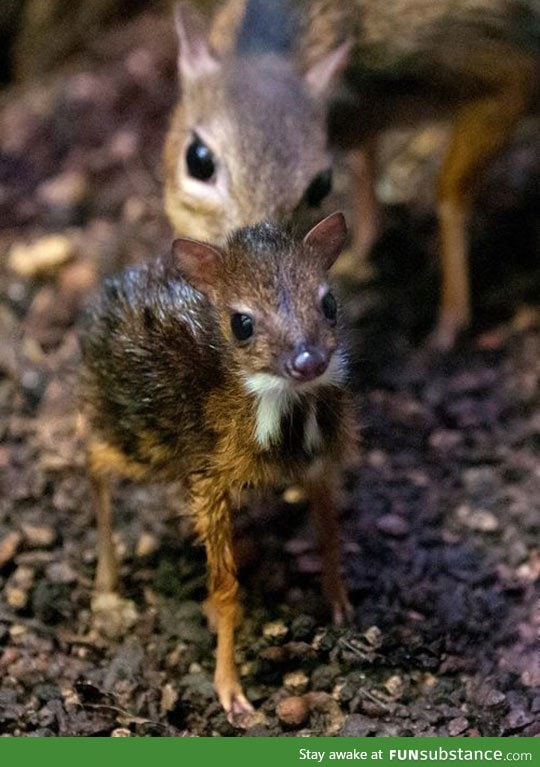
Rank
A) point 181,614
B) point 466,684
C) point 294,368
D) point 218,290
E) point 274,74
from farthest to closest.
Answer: point 274,74 < point 181,614 < point 466,684 < point 218,290 < point 294,368

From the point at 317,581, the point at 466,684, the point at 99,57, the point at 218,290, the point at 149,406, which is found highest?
the point at 99,57

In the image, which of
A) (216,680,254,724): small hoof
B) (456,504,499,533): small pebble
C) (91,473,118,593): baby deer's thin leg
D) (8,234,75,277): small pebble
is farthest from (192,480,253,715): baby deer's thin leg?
(8,234,75,277): small pebble

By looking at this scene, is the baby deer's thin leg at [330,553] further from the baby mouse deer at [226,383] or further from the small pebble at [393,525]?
the small pebble at [393,525]

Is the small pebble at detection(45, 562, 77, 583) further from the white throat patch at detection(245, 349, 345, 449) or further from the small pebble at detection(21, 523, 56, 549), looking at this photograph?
the white throat patch at detection(245, 349, 345, 449)

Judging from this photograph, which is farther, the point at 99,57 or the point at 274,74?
the point at 99,57

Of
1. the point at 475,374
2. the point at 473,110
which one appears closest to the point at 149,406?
the point at 475,374

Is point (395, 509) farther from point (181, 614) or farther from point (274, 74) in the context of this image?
point (274, 74)

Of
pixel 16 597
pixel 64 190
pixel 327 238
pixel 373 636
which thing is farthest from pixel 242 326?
pixel 64 190

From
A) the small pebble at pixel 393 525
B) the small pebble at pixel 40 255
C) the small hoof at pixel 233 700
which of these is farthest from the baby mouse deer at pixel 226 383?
the small pebble at pixel 40 255
